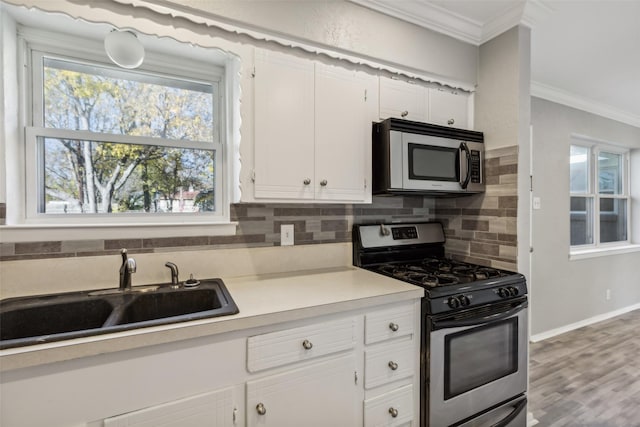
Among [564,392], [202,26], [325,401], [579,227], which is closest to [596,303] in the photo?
[579,227]

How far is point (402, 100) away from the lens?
73.9 inches

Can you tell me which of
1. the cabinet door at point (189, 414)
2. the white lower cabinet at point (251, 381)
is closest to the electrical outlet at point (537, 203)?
the white lower cabinet at point (251, 381)

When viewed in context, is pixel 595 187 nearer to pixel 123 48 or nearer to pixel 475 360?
pixel 475 360

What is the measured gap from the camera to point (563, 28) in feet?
6.55

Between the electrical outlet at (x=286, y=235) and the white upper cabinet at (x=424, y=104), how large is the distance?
861 millimetres

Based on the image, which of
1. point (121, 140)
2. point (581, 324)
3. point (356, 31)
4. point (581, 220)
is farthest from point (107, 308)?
point (581, 220)

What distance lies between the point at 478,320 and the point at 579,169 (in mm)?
3265

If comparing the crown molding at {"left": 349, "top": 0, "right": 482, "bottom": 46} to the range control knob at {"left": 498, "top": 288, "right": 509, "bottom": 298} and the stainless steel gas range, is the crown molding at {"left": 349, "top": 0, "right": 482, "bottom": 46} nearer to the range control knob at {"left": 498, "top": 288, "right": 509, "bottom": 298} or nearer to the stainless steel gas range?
the stainless steel gas range

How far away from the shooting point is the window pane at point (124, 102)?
1.49 m

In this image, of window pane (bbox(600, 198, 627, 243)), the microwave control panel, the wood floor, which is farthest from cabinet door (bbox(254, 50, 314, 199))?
window pane (bbox(600, 198, 627, 243))

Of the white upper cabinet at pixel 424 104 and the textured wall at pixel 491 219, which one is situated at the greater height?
the white upper cabinet at pixel 424 104

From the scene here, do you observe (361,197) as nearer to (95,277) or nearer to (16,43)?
(95,277)

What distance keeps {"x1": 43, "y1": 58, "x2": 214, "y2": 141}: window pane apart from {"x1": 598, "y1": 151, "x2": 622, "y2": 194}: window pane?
4.68 meters

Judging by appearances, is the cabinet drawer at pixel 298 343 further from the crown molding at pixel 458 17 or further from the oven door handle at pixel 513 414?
the crown molding at pixel 458 17
